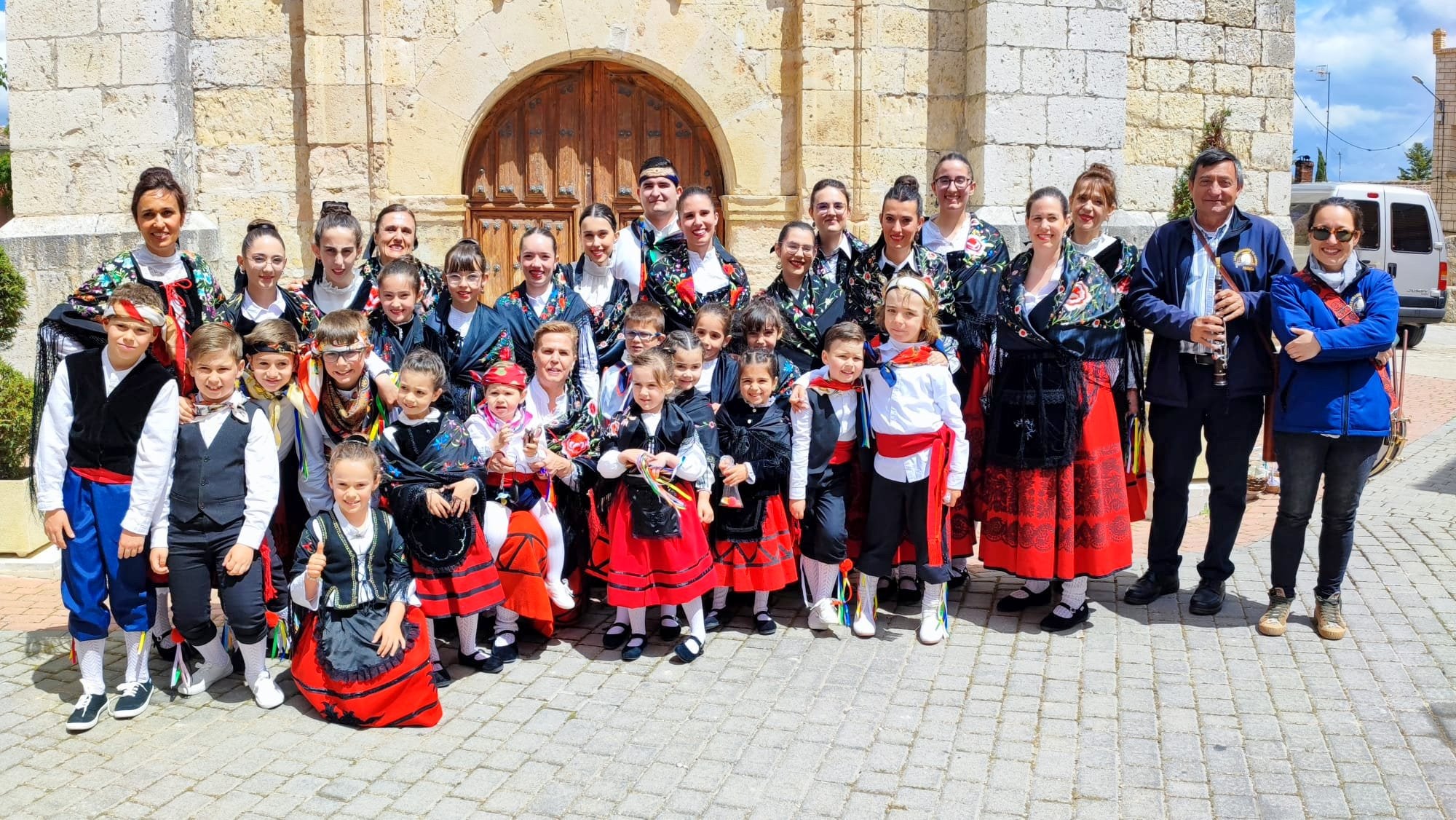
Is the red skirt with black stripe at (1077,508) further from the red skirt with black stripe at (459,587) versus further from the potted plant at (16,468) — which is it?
the potted plant at (16,468)

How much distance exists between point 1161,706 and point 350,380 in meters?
3.05

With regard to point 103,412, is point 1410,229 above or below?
above

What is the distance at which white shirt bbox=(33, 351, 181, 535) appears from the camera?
12.3 feet

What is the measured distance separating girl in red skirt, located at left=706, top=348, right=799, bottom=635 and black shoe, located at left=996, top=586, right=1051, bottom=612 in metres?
0.97

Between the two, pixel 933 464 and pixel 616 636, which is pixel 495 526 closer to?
pixel 616 636

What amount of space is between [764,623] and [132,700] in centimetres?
230

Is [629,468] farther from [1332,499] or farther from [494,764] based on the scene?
[1332,499]

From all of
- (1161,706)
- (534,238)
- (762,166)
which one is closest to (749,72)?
(762,166)

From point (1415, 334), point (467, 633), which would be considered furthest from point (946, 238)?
point (1415, 334)

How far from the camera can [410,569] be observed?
3.95m

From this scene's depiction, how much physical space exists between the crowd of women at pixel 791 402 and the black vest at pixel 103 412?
0.45 feet

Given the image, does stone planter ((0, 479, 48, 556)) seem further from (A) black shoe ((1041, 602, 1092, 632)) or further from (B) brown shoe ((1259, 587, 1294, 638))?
(B) brown shoe ((1259, 587, 1294, 638))

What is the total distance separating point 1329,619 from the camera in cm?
446

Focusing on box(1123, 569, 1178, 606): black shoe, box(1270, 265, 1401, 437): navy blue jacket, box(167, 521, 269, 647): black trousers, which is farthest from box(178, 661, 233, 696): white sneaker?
box(1270, 265, 1401, 437): navy blue jacket
